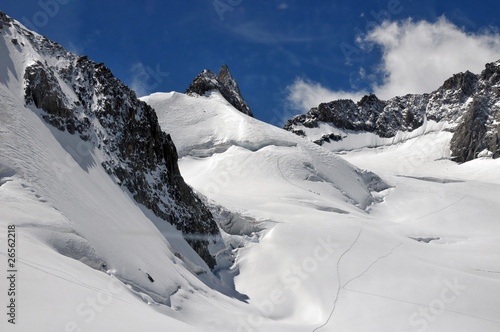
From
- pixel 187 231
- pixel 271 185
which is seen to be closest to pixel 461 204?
pixel 271 185

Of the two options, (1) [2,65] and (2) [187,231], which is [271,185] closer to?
(2) [187,231]

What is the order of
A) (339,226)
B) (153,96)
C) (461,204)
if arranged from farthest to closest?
(153,96)
(461,204)
(339,226)

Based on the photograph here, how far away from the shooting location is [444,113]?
11531 centimetres

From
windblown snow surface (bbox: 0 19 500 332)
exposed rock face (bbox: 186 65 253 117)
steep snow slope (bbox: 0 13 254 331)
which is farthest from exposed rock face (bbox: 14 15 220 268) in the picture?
exposed rock face (bbox: 186 65 253 117)

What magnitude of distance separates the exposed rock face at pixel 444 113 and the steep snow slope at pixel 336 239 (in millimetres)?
46261

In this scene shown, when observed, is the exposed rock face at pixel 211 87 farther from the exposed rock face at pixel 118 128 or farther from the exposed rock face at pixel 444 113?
the exposed rock face at pixel 118 128

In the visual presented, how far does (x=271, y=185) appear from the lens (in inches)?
1439

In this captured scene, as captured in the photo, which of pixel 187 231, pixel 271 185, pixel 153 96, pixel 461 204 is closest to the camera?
pixel 187 231

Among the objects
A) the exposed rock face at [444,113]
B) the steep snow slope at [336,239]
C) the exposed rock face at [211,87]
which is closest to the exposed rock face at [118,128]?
the steep snow slope at [336,239]

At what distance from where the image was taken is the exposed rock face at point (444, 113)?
92.6 meters

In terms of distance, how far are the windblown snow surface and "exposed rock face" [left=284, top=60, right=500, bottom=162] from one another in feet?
206

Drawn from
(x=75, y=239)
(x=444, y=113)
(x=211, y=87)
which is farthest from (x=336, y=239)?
(x=444, y=113)

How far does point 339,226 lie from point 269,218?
3.86 meters

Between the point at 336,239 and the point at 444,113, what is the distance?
103 metres
